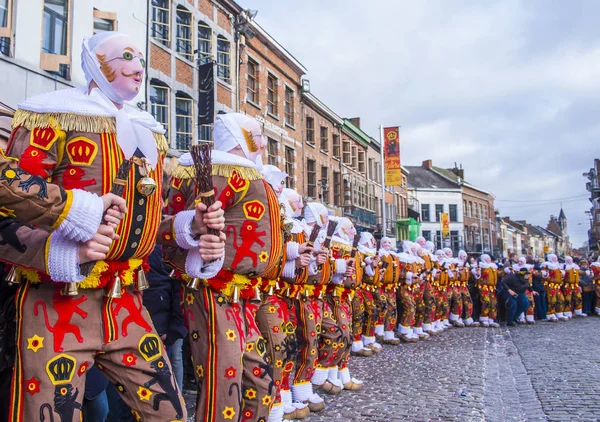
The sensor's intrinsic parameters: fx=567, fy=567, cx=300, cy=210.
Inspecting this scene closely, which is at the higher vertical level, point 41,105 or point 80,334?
point 41,105

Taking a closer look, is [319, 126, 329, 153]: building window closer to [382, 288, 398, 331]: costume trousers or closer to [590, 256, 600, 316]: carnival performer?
[590, 256, 600, 316]: carnival performer

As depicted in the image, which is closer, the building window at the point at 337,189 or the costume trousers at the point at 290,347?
the costume trousers at the point at 290,347

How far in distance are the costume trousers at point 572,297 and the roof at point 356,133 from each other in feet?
57.4

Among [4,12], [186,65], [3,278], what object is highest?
[186,65]

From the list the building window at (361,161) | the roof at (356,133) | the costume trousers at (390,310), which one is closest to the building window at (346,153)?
the roof at (356,133)

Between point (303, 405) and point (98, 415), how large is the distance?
2.60 metres

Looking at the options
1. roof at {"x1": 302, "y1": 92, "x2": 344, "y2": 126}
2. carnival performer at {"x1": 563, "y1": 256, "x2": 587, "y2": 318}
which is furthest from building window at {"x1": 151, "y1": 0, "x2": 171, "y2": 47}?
carnival performer at {"x1": 563, "y1": 256, "x2": 587, "y2": 318}

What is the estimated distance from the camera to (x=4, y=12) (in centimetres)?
1098

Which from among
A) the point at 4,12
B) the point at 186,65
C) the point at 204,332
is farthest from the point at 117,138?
the point at 186,65

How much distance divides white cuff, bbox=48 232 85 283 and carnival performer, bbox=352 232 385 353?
7075mm

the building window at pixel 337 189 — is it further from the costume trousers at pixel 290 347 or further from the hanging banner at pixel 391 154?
the costume trousers at pixel 290 347

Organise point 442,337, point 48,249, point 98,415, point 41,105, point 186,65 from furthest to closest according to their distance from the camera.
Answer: point 186,65, point 442,337, point 98,415, point 41,105, point 48,249

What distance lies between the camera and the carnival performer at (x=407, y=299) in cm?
1159

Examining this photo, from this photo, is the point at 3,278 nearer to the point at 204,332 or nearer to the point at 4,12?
the point at 204,332
